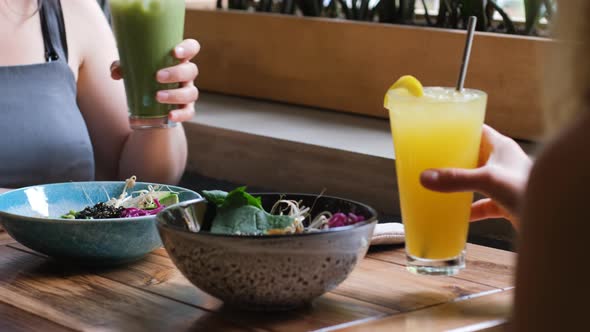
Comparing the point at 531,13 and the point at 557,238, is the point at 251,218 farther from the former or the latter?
the point at 531,13

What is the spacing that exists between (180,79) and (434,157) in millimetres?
613

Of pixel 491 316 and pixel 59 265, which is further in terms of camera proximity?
pixel 59 265

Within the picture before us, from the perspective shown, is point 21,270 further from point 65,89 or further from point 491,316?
point 65,89

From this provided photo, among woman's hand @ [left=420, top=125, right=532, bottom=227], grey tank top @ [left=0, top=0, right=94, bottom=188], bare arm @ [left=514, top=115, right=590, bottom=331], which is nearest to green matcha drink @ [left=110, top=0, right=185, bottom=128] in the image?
grey tank top @ [left=0, top=0, right=94, bottom=188]

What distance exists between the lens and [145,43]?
5.03ft

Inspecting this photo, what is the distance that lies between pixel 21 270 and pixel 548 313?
823mm

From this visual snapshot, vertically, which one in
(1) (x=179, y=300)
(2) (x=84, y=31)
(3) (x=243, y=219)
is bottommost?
(1) (x=179, y=300)

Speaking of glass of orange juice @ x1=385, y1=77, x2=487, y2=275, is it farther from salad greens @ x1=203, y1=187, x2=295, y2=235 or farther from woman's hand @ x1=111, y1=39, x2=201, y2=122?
woman's hand @ x1=111, y1=39, x2=201, y2=122

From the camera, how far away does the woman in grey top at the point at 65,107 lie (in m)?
1.93

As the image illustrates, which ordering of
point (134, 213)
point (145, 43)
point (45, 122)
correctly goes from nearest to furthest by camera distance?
point (134, 213) → point (145, 43) → point (45, 122)

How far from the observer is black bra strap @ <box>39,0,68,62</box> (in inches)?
80.0

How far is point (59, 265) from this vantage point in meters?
1.25

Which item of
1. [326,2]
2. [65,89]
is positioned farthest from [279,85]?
[65,89]

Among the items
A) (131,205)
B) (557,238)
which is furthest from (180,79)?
(557,238)
